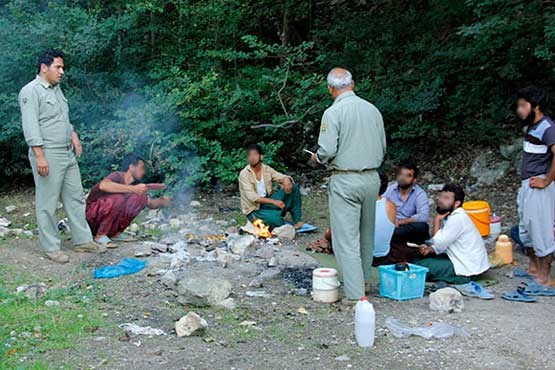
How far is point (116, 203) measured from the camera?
7.39m

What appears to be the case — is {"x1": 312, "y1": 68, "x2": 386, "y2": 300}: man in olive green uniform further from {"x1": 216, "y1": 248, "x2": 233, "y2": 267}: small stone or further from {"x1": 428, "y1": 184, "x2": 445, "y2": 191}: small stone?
{"x1": 428, "y1": 184, "x2": 445, "y2": 191}: small stone

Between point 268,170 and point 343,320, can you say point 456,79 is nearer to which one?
point 268,170

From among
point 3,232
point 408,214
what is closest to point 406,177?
point 408,214

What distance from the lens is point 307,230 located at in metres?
8.27

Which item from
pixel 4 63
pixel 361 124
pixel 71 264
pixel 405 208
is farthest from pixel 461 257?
pixel 4 63

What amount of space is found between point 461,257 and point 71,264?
12.6 ft

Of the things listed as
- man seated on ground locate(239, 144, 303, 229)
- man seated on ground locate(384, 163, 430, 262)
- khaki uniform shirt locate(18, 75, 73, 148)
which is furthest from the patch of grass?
man seated on ground locate(384, 163, 430, 262)

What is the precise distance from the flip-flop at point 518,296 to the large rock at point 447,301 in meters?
0.64

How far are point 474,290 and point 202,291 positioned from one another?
7.97 ft

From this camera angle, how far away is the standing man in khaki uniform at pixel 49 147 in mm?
6496

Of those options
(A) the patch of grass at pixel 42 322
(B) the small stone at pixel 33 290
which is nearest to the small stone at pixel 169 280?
(A) the patch of grass at pixel 42 322

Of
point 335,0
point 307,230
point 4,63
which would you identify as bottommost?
point 307,230

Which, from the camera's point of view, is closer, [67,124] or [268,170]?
[67,124]

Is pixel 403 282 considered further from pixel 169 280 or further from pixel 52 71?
pixel 52 71
